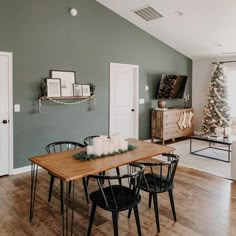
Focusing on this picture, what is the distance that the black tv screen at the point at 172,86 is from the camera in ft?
22.2

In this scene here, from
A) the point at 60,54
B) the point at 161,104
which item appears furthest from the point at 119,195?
the point at 161,104

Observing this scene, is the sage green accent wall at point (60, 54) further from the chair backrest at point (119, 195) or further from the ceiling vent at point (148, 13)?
the chair backrest at point (119, 195)

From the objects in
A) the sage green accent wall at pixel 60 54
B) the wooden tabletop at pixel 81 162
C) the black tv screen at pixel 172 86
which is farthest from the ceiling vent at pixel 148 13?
the wooden tabletop at pixel 81 162

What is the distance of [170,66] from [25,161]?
4757 millimetres

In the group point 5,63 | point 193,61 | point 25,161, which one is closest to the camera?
point 5,63

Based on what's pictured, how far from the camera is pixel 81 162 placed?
2.52m

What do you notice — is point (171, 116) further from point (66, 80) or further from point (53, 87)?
point (53, 87)

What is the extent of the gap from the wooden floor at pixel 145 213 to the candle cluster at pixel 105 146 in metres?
0.77

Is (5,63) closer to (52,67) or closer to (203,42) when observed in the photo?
(52,67)

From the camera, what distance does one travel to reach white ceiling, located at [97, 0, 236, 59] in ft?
15.3

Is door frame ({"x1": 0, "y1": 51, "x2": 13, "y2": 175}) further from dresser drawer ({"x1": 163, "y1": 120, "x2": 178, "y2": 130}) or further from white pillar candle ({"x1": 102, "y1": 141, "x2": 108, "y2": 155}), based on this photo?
dresser drawer ({"x1": 163, "y1": 120, "x2": 178, "y2": 130})

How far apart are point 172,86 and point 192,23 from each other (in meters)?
2.00

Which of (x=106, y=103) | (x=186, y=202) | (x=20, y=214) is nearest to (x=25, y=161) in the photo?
(x=20, y=214)

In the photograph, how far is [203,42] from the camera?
249 inches
